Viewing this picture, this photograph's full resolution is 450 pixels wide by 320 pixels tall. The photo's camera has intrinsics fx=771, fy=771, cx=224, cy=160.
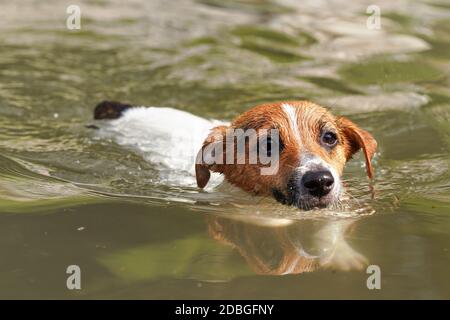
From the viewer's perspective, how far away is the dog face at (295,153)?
5301 millimetres

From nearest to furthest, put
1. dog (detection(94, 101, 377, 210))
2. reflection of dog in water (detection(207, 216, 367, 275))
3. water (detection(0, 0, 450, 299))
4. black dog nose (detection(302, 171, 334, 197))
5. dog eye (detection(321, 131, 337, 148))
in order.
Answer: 1. water (detection(0, 0, 450, 299))
2. reflection of dog in water (detection(207, 216, 367, 275))
3. black dog nose (detection(302, 171, 334, 197))
4. dog (detection(94, 101, 377, 210))
5. dog eye (detection(321, 131, 337, 148))

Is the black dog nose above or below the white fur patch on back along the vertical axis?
below

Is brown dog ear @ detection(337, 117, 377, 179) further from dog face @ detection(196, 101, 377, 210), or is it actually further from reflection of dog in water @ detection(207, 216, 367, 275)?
reflection of dog in water @ detection(207, 216, 367, 275)

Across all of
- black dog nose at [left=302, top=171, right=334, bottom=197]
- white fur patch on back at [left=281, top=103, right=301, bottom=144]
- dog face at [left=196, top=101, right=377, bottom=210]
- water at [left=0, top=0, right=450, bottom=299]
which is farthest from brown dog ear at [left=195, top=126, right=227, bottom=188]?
black dog nose at [left=302, top=171, right=334, bottom=197]

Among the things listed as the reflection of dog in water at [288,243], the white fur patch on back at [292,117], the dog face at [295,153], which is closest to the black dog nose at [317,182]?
the dog face at [295,153]

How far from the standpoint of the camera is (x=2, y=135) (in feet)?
25.2

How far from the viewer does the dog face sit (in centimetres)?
530

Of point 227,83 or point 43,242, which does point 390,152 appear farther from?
point 43,242

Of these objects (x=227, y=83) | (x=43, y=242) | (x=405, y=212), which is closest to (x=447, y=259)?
(x=405, y=212)

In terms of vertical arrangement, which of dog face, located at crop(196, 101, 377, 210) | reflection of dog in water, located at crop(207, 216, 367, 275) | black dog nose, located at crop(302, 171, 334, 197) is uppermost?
dog face, located at crop(196, 101, 377, 210)

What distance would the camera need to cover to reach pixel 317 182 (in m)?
5.21

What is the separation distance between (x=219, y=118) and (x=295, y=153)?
3314 mm

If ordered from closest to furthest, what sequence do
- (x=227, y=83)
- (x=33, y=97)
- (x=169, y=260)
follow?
(x=169, y=260)
(x=33, y=97)
(x=227, y=83)

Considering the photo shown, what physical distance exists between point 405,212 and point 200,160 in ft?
5.40
